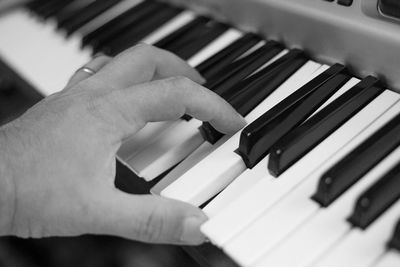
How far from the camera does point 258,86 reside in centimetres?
81

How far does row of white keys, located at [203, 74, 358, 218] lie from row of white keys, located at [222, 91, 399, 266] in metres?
0.02

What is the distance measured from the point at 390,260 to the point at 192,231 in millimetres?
227

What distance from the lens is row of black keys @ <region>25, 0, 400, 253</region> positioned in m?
0.60

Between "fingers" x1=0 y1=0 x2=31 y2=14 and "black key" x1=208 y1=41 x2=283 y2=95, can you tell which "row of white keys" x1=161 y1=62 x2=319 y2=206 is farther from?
"fingers" x1=0 y1=0 x2=31 y2=14

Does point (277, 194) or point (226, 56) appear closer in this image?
point (277, 194)

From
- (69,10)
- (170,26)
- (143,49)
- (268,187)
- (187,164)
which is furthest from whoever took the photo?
(69,10)

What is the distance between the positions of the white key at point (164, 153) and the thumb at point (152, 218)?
121 mm

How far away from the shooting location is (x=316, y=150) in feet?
2.22

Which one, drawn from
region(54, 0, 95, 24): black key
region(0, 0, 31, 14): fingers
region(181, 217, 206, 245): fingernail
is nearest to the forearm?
region(181, 217, 206, 245): fingernail

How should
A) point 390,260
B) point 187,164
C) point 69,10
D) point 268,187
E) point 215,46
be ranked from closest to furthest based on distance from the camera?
1. point 390,260
2. point 268,187
3. point 187,164
4. point 215,46
5. point 69,10

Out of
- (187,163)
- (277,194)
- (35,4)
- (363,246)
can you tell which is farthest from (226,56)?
(35,4)

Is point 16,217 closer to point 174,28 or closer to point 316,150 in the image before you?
point 316,150

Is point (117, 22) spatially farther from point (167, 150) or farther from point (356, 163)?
point (356, 163)

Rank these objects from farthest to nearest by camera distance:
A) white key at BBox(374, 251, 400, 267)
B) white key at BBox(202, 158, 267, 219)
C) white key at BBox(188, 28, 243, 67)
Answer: white key at BBox(188, 28, 243, 67), white key at BBox(202, 158, 267, 219), white key at BBox(374, 251, 400, 267)
